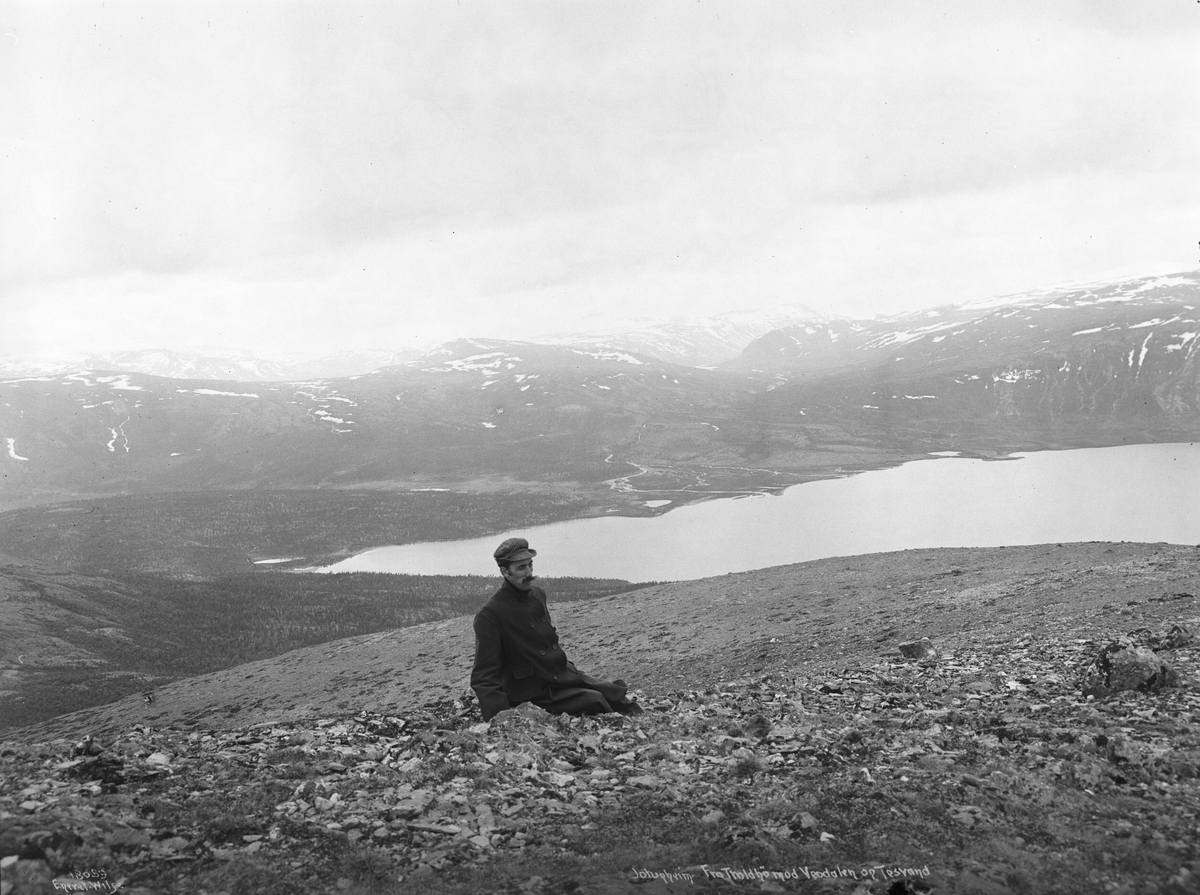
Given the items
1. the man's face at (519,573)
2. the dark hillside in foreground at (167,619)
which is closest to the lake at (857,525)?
the dark hillside in foreground at (167,619)

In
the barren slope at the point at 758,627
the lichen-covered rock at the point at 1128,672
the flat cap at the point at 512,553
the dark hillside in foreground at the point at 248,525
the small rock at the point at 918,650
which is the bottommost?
the dark hillside in foreground at the point at 248,525

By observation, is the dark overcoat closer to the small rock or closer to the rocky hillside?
the rocky hillside

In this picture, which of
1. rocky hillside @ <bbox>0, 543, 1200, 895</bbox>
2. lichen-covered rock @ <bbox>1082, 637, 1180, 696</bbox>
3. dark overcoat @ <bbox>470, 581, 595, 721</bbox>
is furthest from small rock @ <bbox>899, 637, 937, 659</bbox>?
dark overcoat @ <bbox>470, 581, 595, 721</bbox>

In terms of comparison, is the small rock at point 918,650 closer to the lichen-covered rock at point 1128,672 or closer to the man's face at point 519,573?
the lichen-covered rock at point 1128,672

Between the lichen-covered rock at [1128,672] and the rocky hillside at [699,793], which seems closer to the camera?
the rocky hillside at [699,793]

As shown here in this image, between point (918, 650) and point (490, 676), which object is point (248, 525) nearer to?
point (918, 650)

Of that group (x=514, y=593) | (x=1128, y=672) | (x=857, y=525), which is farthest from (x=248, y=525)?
(x=1128, y=672)

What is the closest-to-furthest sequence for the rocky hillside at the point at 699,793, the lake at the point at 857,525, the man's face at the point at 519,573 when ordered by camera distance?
the rocky hillside at the point at 699,793 → the man's face at the point at 519,573 → the lake at the point at 857,525
